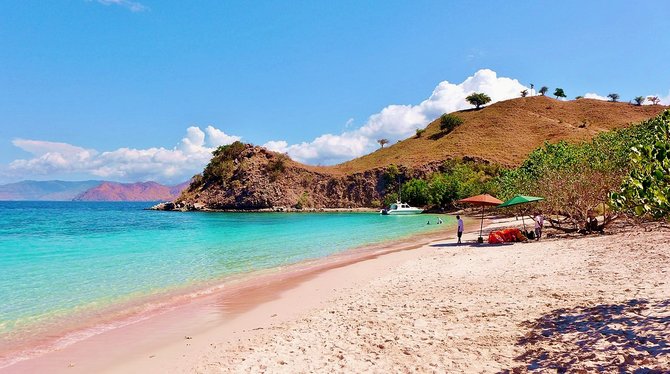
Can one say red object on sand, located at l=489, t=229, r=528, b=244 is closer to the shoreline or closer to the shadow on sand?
the shoreline

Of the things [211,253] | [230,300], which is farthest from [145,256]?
[230,300]

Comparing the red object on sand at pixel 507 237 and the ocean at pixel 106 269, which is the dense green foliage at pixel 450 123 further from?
the red object on sand at pixel 507 237

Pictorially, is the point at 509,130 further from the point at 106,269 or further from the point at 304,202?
the point at 106,269

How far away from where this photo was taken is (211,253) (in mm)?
24281

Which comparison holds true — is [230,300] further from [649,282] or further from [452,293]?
[649,282]

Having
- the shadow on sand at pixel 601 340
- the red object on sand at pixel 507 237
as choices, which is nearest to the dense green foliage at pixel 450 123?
the red object on sand at pixel 507 237

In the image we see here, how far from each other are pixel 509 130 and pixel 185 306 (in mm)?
122625

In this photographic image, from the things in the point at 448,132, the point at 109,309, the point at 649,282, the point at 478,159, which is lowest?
the point at 109,309

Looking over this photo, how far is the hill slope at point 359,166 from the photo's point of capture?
105 metres

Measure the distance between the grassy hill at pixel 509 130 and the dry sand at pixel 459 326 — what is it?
89.1m

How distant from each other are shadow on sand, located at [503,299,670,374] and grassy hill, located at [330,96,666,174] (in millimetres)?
92378

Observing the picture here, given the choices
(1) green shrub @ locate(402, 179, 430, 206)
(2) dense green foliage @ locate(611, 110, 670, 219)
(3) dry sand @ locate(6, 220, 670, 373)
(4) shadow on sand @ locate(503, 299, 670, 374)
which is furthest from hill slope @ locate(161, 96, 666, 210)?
(2) dense green foliage @ locate(611, 110, 670, 219)

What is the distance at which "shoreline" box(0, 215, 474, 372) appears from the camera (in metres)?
8.62

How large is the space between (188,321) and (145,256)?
14830 millimetres
